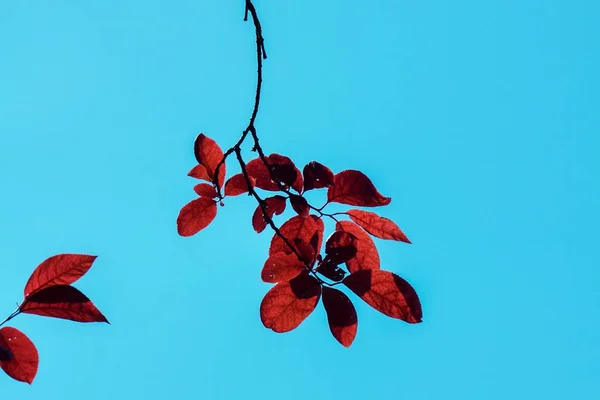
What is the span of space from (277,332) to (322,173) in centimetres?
39

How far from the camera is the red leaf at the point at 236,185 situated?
1460mm

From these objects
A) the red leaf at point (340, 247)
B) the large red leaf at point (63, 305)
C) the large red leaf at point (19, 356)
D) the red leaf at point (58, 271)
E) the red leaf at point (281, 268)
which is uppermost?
the red leaf at point (340, 247)

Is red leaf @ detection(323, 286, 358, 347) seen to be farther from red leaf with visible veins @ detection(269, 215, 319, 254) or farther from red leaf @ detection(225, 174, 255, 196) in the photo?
red leaf @ detection(225, 174, 255, 196)

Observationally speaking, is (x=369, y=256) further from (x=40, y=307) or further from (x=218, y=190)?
(x=40, y=307)

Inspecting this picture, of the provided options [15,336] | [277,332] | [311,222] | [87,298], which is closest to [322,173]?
[311,222]

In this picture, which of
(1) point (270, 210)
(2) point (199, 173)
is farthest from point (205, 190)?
(1) point (270, 210)

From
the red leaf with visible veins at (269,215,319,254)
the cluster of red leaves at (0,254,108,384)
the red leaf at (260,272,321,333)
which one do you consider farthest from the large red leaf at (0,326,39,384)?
the red leaf with visible veins at (269,215,319,254)

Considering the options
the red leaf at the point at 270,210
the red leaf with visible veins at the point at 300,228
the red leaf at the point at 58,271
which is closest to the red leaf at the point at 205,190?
the red leaf at the point at 270,210

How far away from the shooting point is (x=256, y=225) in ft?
4.87

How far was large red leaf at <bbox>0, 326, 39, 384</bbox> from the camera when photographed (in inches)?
43.8

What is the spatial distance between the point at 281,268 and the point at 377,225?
0.28m

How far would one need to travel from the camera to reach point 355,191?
1.36m

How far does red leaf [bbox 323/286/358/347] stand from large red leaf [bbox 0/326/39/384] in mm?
621

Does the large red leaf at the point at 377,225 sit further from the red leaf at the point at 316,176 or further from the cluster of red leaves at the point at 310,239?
the red leaf at the point at 316,176
